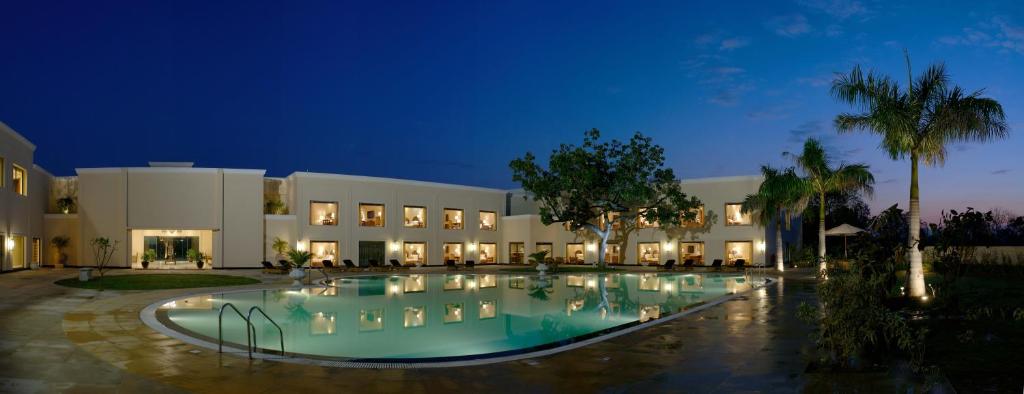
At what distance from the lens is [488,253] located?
4306 cm

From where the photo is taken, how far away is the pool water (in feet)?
37.9

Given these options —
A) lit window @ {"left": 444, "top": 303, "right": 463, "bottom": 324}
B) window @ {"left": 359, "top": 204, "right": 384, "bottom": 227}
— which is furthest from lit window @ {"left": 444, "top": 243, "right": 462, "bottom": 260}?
lit window @ {"left": 444, "top": 303, "right": 463, "bottom": 324}

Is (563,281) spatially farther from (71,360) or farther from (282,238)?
(71,360)

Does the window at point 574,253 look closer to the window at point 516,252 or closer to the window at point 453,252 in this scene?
the window at point 516,252

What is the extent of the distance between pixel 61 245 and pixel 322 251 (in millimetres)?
12202

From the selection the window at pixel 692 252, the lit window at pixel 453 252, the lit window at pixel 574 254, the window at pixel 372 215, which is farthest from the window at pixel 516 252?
the window at pixel 692 252

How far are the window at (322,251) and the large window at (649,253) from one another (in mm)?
17604

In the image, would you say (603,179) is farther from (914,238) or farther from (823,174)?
(914,238)

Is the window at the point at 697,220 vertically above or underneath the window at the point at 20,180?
underneath

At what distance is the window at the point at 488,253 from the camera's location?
42638mm

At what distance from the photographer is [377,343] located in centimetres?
1189

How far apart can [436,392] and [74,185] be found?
3471 cm

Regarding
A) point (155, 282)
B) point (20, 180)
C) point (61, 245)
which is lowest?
point (155, 282)

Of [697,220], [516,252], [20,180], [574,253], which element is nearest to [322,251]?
[516,252]
